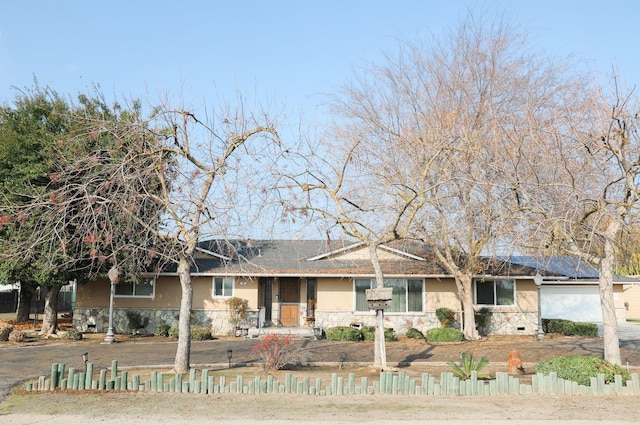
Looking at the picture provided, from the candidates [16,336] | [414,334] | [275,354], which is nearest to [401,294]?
[414,334]

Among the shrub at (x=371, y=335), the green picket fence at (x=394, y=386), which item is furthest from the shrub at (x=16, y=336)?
the shrub at (x=371, y=335)

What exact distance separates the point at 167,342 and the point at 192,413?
553 inches

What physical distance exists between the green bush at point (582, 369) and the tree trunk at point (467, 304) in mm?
10833

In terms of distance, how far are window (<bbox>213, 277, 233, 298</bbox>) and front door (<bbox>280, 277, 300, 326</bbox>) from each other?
2.46m

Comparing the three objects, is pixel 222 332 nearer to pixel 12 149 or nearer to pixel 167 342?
pixel 167 342

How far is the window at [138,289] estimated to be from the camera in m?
27.0

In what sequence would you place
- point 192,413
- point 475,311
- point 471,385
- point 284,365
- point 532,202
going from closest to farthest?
1. point 192,413
2. point 471,385
3. point 532,202
4. point 284,365
5. point 475,311

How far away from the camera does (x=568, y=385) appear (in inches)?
472

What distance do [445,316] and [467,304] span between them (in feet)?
5.96

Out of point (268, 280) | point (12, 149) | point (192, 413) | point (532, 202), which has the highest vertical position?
point (12, 149)

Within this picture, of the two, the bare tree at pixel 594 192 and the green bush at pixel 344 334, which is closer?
the bare tree at pixel 594 192

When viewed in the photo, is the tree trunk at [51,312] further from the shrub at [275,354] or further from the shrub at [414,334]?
the shrub at [414,334]

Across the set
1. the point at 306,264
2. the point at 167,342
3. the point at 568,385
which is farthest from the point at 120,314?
the point at 568,385

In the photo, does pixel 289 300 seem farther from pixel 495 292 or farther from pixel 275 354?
pixel 275 354
